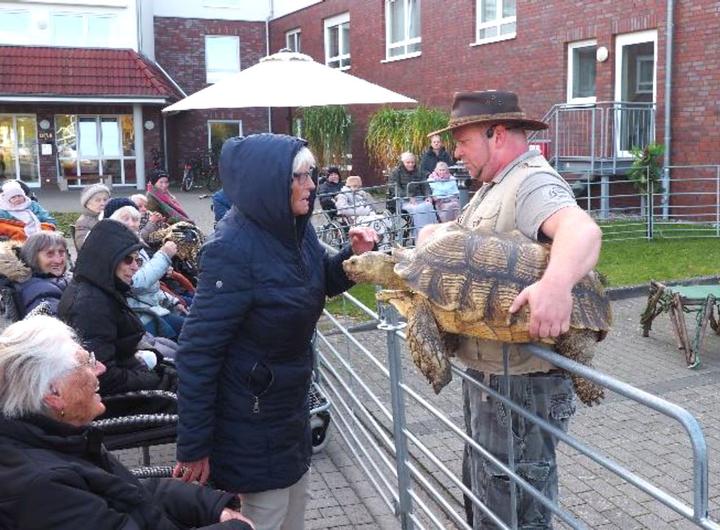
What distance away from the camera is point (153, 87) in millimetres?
26094

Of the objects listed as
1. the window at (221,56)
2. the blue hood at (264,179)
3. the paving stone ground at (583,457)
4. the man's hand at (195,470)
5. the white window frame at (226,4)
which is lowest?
the paving stone ground at (583,457)

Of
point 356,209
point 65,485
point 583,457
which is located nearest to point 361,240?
point 65,485

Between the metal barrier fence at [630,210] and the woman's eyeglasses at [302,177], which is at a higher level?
the woman's eyeglasses at [302,177]

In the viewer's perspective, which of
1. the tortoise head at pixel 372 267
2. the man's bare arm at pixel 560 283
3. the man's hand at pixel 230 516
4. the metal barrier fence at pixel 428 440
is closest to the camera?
the metal barrier fence at pixel 428 440

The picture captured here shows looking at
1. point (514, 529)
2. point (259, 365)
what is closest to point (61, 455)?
point (259, 365)

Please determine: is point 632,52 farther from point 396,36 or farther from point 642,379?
point 642,379

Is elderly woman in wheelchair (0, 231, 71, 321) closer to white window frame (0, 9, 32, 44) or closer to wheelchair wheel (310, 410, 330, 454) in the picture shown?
wheelchair wheel (310, 410, 330, 454)

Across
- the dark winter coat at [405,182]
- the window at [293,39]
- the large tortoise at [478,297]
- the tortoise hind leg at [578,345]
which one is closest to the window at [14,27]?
the window at [293,39]

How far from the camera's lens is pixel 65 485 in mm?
2416

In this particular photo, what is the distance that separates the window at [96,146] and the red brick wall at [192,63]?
5.82 feet

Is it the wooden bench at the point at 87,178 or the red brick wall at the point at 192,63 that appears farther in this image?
the red brick wall at the point at 192,63

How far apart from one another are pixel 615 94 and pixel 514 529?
46.6 feet

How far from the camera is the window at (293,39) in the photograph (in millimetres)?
28906

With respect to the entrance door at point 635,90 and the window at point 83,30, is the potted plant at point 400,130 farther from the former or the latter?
the window at point 83,30
